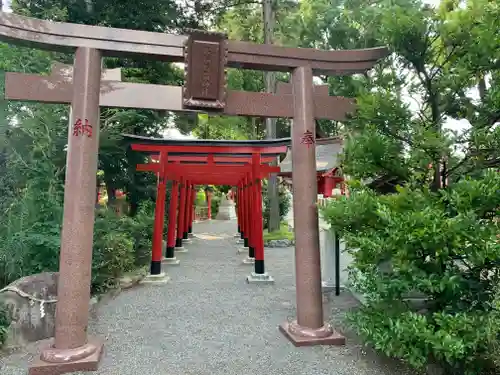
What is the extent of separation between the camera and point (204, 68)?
161 inches

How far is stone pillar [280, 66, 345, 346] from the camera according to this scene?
169 inches

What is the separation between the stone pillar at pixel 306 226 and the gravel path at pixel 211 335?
0.21 metres

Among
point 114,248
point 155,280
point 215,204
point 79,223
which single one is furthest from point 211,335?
point 215,204

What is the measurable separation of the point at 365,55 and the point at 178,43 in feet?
7.12

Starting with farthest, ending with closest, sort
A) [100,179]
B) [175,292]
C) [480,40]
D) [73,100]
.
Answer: [100,179] < [175,292] < [73,100] < [480,40]

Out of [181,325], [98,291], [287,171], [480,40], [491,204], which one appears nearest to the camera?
[491,204]

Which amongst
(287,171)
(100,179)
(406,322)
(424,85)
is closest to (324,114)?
(424,85)

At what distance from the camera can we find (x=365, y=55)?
4562 mm

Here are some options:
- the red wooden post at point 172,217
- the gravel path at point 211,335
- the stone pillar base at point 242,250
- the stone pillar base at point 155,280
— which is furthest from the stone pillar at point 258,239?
the stone pillar base at point 242,250

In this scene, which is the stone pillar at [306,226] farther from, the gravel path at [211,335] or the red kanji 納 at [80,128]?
→ the red kanji 納 at [80,128]

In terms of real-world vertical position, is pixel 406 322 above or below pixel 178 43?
below

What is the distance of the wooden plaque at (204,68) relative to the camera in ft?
13.3

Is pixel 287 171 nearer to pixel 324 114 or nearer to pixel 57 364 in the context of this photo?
pixel 324 114

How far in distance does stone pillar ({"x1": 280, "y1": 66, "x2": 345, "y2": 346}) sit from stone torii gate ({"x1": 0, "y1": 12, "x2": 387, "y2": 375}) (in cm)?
1
